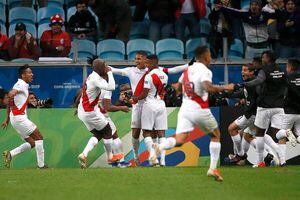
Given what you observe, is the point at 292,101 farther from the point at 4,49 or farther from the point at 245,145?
the point at 4,49

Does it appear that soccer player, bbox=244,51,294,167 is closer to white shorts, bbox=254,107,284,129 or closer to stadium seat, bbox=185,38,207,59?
white shorts, bbox=254,107,284,129

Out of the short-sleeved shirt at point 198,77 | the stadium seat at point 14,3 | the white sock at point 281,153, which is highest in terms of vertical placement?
the stadium seat at point 14,3

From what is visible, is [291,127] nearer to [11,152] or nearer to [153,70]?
[153,70]

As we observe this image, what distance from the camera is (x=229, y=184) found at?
14734 millimetres

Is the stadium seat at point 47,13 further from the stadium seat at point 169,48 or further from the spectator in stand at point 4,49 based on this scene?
the stadium seat at point 169,48

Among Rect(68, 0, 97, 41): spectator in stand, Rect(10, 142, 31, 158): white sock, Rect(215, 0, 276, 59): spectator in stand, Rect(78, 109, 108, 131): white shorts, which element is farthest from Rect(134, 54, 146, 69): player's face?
Rect(215, 0, 276, 59): spectator in stand

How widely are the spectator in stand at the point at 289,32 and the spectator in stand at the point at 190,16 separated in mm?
2104

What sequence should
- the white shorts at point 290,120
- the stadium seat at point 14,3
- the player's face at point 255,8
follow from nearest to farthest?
1. the white shorts at point 290,120
2. the player's face at point 255,8
3. the stadium seat at point 14,3

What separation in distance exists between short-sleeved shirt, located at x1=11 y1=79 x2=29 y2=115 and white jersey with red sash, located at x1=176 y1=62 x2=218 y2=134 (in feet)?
18.2

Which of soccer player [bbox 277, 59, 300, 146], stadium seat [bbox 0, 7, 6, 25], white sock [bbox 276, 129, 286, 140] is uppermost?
stadium seat [bbox 0, 7, 6, 25]

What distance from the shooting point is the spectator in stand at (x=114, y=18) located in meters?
23.6

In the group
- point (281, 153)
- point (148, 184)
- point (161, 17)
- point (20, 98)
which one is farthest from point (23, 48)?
point (148, 184)

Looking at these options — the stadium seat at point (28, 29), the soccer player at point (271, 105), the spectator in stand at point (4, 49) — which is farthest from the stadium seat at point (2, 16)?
the soccer player at point (271, 105)

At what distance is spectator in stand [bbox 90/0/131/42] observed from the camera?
23625 mm
